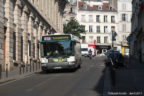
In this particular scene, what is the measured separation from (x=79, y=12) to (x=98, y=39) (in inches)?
348

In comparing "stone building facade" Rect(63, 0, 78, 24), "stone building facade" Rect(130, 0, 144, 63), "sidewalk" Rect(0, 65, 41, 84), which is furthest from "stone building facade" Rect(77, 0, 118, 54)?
"sidewalk" Rect(0, 65, 41, 84)

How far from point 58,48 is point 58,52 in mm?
277

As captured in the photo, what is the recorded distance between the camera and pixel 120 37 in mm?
81125

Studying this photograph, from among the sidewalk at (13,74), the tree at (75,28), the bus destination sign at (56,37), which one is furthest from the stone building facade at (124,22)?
the bus destination sign at (56,37)

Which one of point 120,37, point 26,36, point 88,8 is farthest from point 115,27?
point 26,36

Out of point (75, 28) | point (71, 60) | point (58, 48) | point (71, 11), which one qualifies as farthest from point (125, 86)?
point (71, 11)

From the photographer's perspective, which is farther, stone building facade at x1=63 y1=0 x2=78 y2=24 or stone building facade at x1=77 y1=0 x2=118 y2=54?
stone building facade at x1=77 y1=0 x2=118 y2=54

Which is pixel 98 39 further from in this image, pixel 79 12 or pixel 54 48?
pixel 54 48

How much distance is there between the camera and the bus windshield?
65.9 ft

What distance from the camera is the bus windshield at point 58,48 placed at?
20.1 m

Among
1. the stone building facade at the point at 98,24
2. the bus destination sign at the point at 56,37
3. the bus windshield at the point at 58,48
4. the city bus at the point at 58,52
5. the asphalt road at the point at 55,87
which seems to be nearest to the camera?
the asphalt road at the point at 55,87

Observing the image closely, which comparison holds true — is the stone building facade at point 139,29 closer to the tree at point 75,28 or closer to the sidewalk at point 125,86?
the sidewalk at point 125,86

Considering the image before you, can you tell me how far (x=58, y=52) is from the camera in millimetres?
20078

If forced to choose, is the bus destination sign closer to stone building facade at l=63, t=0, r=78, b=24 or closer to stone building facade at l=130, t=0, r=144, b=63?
stone building facade at l=130, t=0, r=144, b=63
